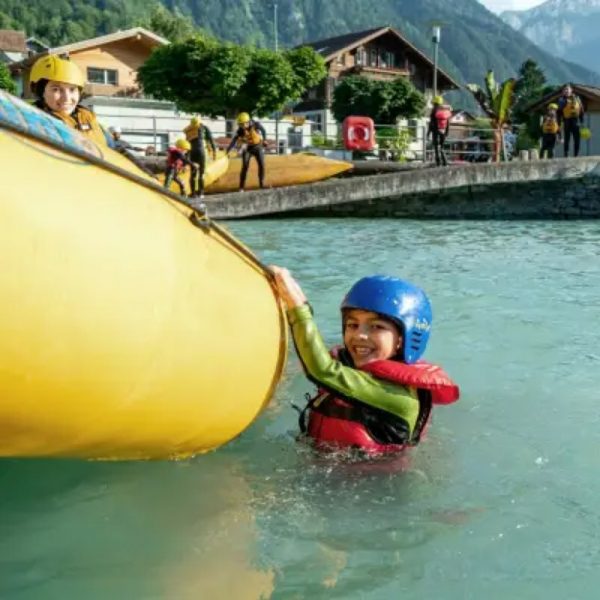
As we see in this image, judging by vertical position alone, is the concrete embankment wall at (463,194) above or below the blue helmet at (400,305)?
below

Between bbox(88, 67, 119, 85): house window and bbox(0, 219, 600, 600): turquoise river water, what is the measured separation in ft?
131

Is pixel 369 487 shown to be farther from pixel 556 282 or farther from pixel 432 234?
pixel 432 234

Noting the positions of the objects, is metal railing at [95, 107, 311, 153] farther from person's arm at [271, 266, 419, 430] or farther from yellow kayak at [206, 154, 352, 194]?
person's arm at [271, 266, 419, 430]

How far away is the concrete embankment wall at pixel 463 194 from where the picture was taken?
14930 millimetres

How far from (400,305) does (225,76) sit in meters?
29.2

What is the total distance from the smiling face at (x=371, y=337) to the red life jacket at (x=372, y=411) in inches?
2.5

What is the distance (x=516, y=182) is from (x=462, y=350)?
37.9 feet

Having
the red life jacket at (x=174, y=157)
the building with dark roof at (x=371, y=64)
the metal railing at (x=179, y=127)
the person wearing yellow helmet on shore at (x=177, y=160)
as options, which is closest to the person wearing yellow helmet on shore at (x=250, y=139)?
the person wearing yellow helmet on shore at (x=177, y=160)

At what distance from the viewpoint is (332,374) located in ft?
10.4

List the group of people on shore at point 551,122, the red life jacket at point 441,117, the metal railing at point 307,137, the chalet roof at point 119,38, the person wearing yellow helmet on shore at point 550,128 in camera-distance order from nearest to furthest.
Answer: the red life jacket at point 441,117, the group of people on shore at point 551,122, the person wearing yellow helmet on shore at point 550,128, the metal railing at point 307,137, the chalet roof at point 119,38

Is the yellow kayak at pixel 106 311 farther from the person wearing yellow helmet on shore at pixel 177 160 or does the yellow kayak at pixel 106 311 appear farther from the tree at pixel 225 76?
the tree at pixel 225 76

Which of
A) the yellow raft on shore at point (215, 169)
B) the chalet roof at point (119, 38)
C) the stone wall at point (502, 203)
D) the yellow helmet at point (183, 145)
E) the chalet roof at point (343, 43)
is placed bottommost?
the stone wall at point (502, 203)

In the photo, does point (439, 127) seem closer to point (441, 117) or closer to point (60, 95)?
point (441, 117)

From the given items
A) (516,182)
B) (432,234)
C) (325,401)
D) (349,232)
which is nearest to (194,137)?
(349,232)
